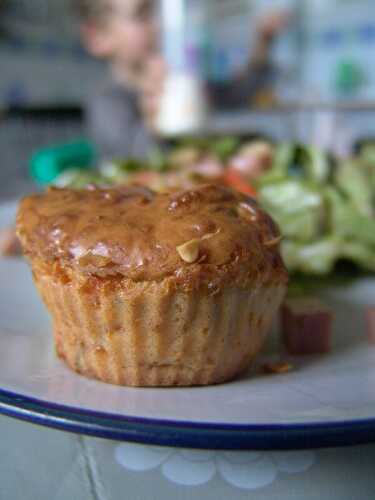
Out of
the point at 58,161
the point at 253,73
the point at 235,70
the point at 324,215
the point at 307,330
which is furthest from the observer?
the point at 235,70

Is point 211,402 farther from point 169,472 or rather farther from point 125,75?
point 125,75

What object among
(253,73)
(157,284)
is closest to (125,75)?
(253,73)

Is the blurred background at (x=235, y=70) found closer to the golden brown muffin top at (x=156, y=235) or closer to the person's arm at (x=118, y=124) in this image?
the person's arm at (x=118, y=124)

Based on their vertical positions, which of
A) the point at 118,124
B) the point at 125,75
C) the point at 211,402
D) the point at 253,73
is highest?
the point at 211,402

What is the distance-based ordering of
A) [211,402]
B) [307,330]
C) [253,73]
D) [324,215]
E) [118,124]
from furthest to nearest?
[253,73], [118,124], [324,215], [307,330], [211,402]

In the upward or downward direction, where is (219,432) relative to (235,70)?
upward

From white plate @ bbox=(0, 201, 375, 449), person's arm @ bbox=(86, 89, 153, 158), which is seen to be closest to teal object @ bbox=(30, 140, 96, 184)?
person's arm @ bbox=(86, 89, 153, 158)

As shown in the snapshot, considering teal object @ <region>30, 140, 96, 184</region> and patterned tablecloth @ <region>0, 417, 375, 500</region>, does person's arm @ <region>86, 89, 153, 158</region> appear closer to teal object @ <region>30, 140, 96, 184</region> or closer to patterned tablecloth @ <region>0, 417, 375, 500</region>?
teal object @ <region>30, 140, 96, 184</region>
